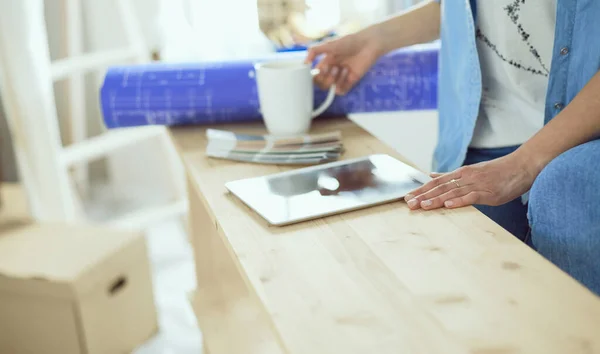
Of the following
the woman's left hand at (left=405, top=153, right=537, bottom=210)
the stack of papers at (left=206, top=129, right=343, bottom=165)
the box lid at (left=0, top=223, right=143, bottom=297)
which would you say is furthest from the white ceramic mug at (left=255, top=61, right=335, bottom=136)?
the box lid at (left=0, top=223, right=143, bottom=297)

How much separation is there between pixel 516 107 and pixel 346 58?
0.31m

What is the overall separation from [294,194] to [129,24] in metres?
1.46

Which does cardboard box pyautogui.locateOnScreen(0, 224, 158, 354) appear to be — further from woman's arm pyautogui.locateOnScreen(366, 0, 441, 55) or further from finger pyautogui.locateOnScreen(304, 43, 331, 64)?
woman's arm pyautogui.locateOnScreen(366, 0, 441, 55)

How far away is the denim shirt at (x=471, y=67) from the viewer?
35.2 inches

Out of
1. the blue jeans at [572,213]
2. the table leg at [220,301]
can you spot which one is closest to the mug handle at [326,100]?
the table leg at [220,301]

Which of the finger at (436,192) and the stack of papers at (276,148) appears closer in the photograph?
the finger at (436,192)

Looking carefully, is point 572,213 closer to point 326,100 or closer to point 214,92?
point 326,100

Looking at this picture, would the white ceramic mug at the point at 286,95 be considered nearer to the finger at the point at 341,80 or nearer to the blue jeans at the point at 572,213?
the finger at the point at 341,80

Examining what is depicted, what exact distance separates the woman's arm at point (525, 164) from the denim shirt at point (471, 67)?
0.07 meters

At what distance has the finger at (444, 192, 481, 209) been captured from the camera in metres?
0.78

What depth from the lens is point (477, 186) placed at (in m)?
0.81

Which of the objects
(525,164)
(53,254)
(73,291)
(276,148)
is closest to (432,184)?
(525,164)

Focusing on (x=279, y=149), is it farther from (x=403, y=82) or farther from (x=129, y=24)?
(x=129, y=24)

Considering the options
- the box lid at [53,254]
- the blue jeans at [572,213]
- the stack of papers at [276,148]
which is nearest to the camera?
the blue jeans at [572,213]
